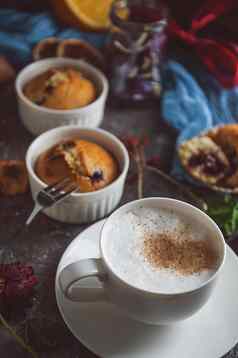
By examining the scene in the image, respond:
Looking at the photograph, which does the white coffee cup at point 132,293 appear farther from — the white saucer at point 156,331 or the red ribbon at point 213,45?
the red ribbon at point 213,45

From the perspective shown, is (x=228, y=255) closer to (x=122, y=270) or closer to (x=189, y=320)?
(x=189, y=320)

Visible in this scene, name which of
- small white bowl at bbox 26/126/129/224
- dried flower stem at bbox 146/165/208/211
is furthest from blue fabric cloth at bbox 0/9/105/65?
dried flower stem at bbox 146/165/208/211

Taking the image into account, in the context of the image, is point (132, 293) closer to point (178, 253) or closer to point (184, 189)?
point (178, 253)

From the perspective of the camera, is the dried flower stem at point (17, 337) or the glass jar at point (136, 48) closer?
the dried flower stem at point (17, 337)

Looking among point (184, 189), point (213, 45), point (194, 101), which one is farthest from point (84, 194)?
point (213, 45)

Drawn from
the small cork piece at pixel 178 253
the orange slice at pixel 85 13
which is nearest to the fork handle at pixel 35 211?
the small cork piece at pixel 178 253

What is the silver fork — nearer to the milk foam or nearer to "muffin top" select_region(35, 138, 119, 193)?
"muffin top" select_region(35, 138, 119, 193)

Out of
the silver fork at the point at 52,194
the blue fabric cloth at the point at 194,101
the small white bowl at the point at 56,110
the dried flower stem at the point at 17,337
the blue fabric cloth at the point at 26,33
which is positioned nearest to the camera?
the dried flower stem at the point at 17,337
